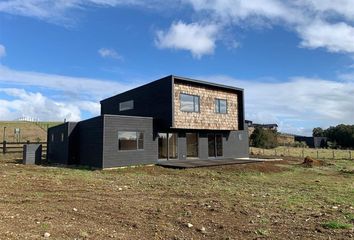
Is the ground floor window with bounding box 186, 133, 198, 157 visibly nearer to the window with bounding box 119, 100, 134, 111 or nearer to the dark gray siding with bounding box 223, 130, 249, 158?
the dark gray siding with bounding box 223, 130, 249, 158

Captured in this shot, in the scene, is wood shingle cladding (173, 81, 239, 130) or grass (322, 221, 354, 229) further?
wood shingle cladding (173, 81, 239, 130)

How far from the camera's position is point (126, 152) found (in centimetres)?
2189

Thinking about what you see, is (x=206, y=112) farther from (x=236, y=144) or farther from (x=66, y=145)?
(x=66, y=145)

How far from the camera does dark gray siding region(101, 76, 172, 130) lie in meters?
23.8

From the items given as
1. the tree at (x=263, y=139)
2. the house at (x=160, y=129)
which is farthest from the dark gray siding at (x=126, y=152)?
the tree at (x=263, y=139)

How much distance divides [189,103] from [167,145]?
337 centimetres

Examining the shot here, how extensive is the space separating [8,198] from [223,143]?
21.0 m

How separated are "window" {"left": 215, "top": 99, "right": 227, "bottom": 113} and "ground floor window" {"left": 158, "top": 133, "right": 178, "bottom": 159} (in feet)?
13.2

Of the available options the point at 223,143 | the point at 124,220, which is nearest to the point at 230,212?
the point at 124,220

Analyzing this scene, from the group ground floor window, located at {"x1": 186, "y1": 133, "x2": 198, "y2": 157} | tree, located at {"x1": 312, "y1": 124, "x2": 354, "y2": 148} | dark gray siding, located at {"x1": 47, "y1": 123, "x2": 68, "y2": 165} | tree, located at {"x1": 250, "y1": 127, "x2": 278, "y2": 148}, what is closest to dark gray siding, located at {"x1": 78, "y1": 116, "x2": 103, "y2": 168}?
dark gray siding, located at {"x1": 47, "y1": 123, "x2": 68, "y2": 165}

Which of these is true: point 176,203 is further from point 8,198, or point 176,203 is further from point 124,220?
point 8,198

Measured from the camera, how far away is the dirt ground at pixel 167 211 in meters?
6.60

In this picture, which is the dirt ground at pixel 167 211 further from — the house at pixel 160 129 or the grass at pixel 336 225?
the house at pixel 160 129

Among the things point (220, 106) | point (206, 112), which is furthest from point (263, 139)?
point (206, 112)
